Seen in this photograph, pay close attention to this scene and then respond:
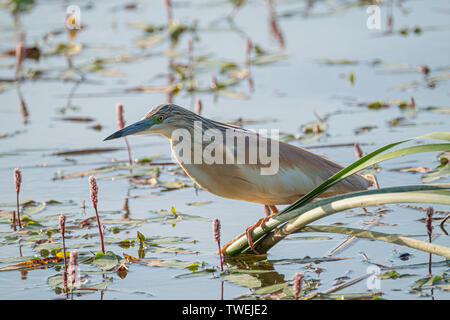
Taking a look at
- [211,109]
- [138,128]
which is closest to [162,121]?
[138,128]

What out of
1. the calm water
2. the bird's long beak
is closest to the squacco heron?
the bird's long beak

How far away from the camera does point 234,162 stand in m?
4.16

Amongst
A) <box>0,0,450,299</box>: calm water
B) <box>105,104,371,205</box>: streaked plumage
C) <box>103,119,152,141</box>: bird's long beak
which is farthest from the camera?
<box>103,119,152,141</box>: bird's long beak

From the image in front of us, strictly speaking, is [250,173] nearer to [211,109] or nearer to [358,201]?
[358,201]

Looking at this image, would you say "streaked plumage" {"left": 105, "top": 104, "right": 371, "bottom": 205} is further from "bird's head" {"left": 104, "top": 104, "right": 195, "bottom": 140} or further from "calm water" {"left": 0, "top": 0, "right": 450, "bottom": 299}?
"calm water" {"left": 0, "top": 0, "right": 450, "bottom": 299}

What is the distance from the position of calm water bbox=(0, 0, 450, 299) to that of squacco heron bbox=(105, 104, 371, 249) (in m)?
0.28

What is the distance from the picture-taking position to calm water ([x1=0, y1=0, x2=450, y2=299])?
385 cm

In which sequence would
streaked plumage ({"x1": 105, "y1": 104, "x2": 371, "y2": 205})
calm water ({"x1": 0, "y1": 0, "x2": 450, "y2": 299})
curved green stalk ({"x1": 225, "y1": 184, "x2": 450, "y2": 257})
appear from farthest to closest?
streaked plumage ({"x1": 105, "y1": 104, "x2": 371, "y2": 205}) < calm water ({"x1": 0, "y1": 0, "x2": 450, "y2": 299}) < curved green stalk ({"x1": 225, "y1": 184, "x2": 450, "y2": 257})

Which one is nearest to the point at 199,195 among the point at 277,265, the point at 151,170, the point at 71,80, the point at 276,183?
the point at 151,170

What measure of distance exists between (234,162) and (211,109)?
280 centimetres

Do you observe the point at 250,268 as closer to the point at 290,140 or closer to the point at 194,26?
the point at 290,140

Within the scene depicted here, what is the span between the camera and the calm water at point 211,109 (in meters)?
3.85

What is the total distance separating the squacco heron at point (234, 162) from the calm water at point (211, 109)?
0.28 m

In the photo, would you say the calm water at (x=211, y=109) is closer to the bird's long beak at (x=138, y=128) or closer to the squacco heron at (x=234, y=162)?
the squacco heron at (x=234, y=162)
